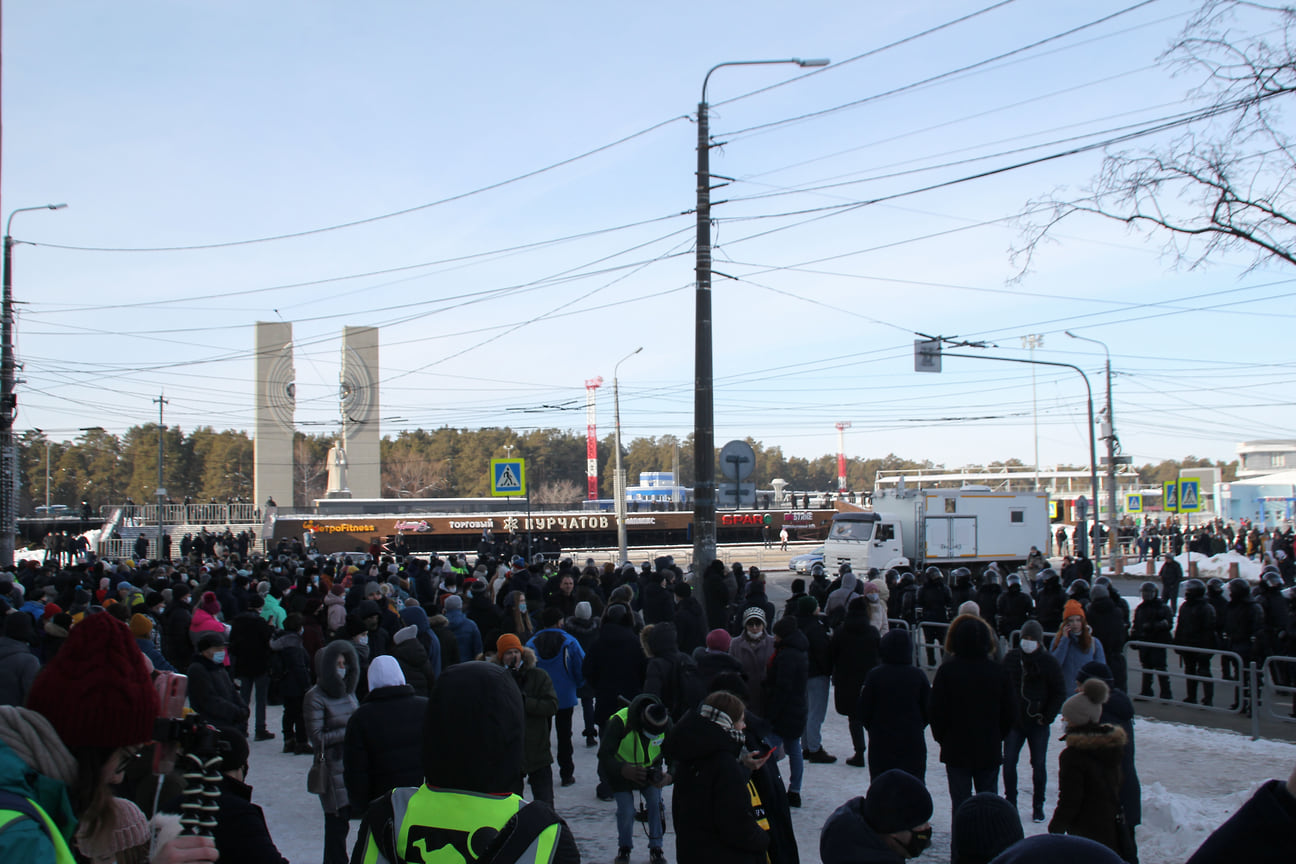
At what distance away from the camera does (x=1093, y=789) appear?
530 centimetres

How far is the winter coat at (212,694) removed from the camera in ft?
23.5

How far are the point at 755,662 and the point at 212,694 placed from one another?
15.7ft

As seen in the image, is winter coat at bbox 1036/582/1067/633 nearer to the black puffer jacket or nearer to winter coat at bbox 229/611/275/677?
the black puffer jacket

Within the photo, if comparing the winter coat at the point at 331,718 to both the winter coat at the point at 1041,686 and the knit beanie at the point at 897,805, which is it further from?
the winter coat at the point at 1041,686

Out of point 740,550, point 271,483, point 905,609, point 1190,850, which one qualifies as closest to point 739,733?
point 1190,850

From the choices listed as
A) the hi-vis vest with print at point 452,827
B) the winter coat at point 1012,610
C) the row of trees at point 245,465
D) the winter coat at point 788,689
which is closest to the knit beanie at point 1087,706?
the winter coat at point 788,689

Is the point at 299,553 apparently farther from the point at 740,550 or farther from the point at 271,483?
the point at 271,483

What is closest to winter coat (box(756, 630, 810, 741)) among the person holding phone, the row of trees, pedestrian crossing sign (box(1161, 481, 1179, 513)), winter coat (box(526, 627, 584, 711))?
winter coat (box(526, 627, 584, 711))

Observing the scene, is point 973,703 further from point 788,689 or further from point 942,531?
point 942,531

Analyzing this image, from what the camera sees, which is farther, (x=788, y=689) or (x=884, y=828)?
(x=788, y=689)

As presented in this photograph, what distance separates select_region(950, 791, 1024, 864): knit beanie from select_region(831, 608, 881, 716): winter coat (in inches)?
249

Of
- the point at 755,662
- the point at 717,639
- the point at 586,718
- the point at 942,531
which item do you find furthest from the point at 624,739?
the point at 942,531

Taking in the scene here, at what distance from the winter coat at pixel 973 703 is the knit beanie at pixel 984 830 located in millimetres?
3626

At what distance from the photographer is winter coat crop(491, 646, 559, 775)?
7.50 m
